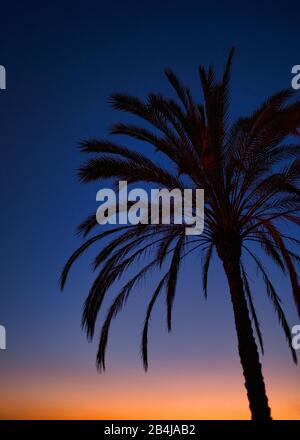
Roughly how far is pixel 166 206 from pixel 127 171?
1228mm

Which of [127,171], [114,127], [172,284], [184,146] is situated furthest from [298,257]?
[114,127]

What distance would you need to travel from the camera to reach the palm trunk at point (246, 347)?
9.02 meters

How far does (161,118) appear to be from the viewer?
10734 millimetres

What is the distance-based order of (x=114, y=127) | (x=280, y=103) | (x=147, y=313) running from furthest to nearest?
(x=147, y=313)
(x=114, y=127)
(x=280, y=103)

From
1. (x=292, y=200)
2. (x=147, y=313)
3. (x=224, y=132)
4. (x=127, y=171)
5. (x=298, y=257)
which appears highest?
(x=224, y=132)

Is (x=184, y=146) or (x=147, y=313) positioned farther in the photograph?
(x=147, y=313)

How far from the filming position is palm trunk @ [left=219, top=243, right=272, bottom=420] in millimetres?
9021

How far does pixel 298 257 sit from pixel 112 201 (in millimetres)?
4677

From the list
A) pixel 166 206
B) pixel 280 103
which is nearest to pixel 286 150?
pixel 280 103

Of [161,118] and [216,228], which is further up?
[161,118]

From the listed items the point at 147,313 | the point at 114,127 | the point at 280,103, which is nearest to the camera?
the point at 280,103

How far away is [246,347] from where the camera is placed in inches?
372

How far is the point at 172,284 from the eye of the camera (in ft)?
37.0

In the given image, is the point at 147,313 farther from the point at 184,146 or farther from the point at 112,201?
the point at 184,146
